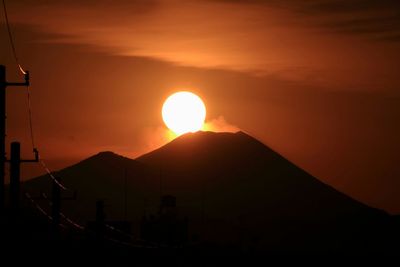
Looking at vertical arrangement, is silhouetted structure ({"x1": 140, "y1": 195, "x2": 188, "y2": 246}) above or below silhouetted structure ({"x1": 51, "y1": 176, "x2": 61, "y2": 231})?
below

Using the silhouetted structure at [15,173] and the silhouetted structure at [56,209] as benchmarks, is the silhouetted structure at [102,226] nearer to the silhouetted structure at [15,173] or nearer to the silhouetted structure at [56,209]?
the silhouetted structure at [56,209]

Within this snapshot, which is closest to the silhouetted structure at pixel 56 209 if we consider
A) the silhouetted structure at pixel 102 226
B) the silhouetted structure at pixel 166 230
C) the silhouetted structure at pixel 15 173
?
the silhouetted structure at pixel 102 226

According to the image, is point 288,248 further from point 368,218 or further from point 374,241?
point 368,218

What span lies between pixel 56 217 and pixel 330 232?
121265 mm

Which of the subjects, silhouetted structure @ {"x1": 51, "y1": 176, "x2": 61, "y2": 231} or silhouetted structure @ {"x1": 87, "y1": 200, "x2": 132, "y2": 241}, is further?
silhouetted structure @ {"x1": 51, "y1": 176, "x2": 61, "y2": 231}

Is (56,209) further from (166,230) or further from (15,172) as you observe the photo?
(166,230)

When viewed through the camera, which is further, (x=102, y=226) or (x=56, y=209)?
(x=56, y=209)

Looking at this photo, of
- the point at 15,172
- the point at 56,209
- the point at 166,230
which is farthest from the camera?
the point at 166,230

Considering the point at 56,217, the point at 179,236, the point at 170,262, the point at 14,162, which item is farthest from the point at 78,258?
the point at 179,236

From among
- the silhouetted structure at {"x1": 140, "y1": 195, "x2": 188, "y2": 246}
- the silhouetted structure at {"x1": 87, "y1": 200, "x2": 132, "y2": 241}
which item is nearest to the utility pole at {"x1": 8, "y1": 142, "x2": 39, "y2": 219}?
the silhouetted structure at {"x1": 87, "y1": 200, "x2": 132, "y2": 241}

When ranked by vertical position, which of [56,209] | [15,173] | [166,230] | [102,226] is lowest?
[166,230]

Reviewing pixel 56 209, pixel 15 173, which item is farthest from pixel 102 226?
pixel 56 209

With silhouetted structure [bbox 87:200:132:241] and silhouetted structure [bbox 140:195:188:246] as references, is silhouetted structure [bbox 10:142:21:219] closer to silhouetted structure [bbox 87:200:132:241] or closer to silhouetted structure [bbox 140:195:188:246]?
silhouetted structure [bbox 87:200:132:241]

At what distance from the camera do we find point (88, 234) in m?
48.5
